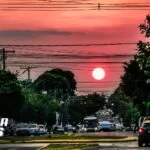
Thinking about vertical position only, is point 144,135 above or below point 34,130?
below

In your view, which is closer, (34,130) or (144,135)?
(144,135)

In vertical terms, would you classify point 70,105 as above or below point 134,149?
above

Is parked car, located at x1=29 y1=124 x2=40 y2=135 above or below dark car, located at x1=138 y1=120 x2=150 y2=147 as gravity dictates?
above

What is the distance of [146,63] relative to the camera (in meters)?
42.4

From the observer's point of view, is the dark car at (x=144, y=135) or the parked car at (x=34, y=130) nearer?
the dark car at (x=144, y=135)

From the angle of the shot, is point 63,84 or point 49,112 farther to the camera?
point 63,84

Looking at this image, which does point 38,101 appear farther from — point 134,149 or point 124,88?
point 134,149

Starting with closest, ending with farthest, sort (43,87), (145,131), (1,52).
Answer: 1. (145,131)
2. (1,52)
3. (43,87)

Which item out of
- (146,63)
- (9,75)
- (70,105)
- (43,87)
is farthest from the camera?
(70,105)

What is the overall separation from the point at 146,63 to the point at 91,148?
6435mm

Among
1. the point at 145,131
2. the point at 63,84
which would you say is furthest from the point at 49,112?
the point at 145,131

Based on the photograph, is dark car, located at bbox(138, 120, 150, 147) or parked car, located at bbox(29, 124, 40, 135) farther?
parked car, located at bbox(29, 124, 40, 135)

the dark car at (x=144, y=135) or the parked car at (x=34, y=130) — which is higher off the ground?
the parked car at (x=34, y=130)

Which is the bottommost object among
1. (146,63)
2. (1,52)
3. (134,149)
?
(134,149)
